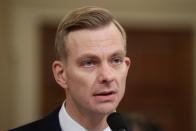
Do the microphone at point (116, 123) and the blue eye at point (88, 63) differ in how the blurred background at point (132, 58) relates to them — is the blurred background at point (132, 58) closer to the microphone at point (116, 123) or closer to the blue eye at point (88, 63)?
the blue eye at point (88, 63)

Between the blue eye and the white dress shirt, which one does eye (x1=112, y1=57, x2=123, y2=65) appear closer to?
the blue eye

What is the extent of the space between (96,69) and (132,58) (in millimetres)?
4861

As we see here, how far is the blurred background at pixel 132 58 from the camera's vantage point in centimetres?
724

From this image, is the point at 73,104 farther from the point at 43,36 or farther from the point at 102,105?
the point at 43,36

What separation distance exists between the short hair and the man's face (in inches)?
1.0

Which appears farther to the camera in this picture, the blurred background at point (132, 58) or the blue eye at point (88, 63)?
the blurred background at point (132, 58)

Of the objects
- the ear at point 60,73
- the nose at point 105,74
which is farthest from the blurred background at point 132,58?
the nose at point 105,74

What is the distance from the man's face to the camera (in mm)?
2861

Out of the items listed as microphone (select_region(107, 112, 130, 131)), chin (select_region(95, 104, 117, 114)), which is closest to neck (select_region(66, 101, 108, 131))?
chin (select_region(95, 104, 117, 114))

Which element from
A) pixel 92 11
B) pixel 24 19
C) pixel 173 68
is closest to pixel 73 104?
pixel 92 11

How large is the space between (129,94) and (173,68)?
60cm

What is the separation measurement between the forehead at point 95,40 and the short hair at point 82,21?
0.02 meters

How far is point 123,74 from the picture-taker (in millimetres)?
2957

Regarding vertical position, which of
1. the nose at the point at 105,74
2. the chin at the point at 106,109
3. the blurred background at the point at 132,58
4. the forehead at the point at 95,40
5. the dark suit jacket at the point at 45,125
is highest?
the forehead at the point at 95,40
